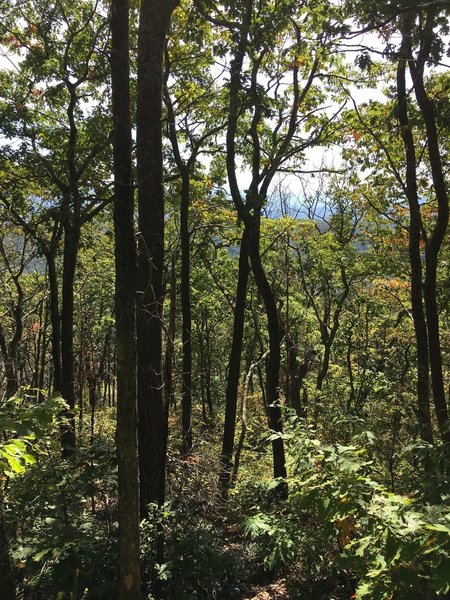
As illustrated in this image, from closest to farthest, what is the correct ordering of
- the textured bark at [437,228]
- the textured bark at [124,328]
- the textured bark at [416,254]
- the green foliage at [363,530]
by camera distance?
the green foliage at [363,530], the textured bark at [124,328], the textured bark at [437,228], the textured bark at [416,254]

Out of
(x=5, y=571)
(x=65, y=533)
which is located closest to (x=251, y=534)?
(x=65, y=533)

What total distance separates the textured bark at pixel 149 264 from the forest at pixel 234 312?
24 mm

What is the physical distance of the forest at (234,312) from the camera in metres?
3.71

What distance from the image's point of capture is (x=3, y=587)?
12.8ft

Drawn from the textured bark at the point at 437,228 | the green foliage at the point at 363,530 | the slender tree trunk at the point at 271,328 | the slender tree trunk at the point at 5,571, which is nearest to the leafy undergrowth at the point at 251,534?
the green foliage at the point at 363,530

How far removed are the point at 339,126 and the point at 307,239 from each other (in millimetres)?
6579

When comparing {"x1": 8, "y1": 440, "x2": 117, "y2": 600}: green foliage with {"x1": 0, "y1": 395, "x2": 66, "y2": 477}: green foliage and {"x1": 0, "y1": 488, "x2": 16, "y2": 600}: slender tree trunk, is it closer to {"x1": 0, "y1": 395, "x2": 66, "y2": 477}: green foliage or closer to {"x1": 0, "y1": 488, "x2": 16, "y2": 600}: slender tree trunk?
{"x1": 0, "y1": 488, "x2": 16, "y2": 600}: slender tree trunk

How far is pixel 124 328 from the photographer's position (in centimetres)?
373

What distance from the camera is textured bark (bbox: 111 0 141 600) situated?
3703 mm

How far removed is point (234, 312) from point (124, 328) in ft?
21.3

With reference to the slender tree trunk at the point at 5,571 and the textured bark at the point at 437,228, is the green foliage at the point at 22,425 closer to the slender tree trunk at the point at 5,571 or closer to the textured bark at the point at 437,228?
the slender tree trunk at the point at 5,571

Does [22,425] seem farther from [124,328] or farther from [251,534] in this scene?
[251,534]

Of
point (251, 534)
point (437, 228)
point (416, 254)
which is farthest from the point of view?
point (416, 254)

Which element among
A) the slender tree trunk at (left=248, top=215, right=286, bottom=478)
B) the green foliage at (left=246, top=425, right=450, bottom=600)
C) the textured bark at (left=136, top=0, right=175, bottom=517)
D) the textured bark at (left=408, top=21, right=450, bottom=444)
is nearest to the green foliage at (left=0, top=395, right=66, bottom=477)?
the textured bark at (left=136, top=0, right=175, bottom=517)
